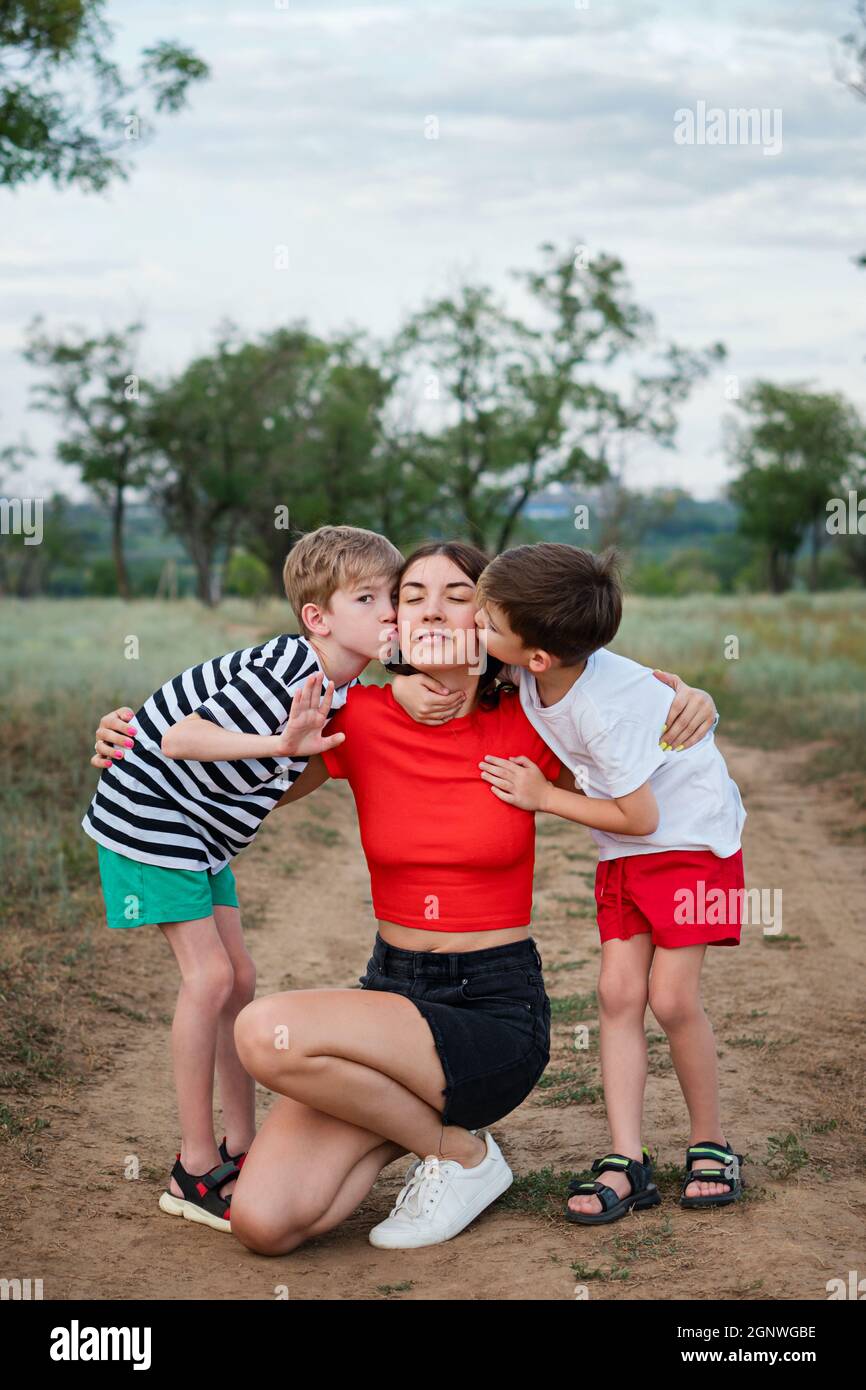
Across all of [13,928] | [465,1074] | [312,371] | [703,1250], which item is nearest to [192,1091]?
[465,1074]

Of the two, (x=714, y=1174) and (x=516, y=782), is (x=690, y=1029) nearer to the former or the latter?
(x=714, y=1174)

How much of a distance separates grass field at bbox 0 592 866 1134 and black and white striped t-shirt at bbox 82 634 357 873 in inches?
45.1

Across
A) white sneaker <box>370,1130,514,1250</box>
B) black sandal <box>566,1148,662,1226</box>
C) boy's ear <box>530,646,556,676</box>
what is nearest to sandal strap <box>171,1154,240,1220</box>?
white sneaker <box>370,1130,514,1250</box>

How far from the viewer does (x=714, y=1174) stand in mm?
3549

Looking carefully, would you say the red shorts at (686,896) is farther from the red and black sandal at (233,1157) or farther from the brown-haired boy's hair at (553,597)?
the red and black sandal at (233,1157)

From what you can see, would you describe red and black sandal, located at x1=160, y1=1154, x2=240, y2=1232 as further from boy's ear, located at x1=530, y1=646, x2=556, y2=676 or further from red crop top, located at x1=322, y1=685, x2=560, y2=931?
boy's ear, located at x1=530, y1=646, x2=556, y2=676

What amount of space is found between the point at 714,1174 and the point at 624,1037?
41 cm

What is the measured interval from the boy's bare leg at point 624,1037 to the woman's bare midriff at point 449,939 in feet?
0.96

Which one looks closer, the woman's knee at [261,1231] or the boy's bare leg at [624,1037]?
the woman's knee at [261,1231]

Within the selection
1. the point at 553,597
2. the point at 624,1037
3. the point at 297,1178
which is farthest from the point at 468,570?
the point at 297,1178

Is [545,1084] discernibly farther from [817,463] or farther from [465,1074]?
[817,463]

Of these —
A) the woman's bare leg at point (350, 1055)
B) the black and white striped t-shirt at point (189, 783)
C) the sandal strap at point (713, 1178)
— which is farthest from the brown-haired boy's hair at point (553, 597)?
the sandal strap at point (713, 1178)

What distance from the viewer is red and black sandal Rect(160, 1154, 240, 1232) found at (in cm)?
366

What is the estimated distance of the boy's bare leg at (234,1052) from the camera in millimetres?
3889
